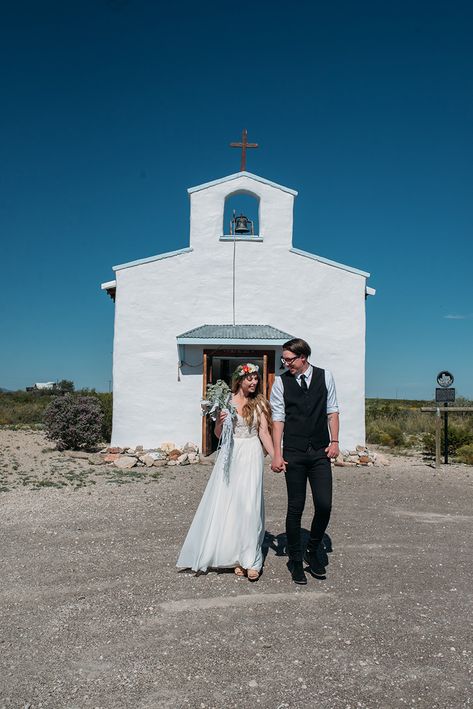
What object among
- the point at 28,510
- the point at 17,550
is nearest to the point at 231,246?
the point at 28,510

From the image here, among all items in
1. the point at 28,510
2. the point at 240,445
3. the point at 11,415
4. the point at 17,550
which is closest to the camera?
the point at 240,445

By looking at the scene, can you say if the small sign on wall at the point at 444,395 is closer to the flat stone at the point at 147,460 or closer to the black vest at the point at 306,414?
the flat stone at the point at 147,460

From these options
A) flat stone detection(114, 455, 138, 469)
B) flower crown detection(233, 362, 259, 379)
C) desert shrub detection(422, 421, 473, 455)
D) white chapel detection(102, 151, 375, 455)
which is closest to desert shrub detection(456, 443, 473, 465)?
desert shrub detection(422, 421, 473, 455)

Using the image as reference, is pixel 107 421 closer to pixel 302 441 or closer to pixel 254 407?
pixel 254 407

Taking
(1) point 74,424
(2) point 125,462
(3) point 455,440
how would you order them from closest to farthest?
(2) point 125,462, (1) point 74,424, (3) point 455,440

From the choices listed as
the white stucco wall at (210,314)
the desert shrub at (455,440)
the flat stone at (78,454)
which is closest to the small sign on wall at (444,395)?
the white stucco wall at (210,314)

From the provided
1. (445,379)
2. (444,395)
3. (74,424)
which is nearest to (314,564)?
(444,395)

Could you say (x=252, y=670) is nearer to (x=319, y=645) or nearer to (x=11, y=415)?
(x=319, y=645)

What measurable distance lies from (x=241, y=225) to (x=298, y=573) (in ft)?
31.6

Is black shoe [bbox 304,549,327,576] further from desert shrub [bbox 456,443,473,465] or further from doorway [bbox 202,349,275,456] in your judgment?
desert shrub [bbox 456,443,473,465]

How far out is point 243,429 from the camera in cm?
573

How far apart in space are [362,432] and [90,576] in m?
8.85

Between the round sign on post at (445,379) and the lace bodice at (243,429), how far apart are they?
29.0 ft

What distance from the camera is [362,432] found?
1308 centimetres
